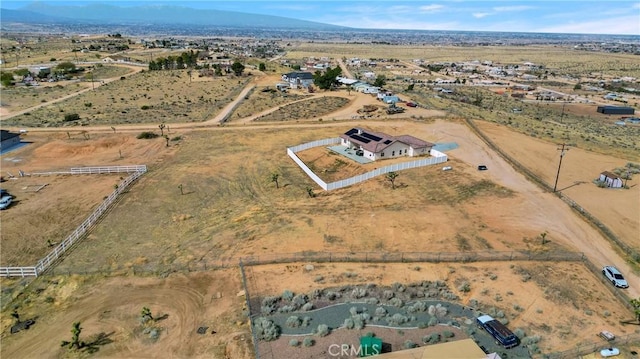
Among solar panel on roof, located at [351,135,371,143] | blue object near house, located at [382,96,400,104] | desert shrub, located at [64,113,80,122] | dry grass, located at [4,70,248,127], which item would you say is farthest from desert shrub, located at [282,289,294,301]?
desert shrub, located at [64,113,80,122]

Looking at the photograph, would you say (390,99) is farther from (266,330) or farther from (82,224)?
(266,330)

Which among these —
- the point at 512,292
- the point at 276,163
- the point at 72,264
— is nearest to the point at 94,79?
the point at 276,163

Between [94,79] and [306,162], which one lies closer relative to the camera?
[306,162]

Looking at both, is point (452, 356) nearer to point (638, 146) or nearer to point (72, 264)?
point (72, 264)

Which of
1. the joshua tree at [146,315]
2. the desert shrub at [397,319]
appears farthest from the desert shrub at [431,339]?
the joshua tree at [146,315]

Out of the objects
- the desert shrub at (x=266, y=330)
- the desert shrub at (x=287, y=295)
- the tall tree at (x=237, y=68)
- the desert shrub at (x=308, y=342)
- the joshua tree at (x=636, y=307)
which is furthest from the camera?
the tall tree at (x=237, y=68)

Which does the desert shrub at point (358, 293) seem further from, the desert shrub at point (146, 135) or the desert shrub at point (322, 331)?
the desert shrub at point (146, 135)
